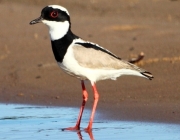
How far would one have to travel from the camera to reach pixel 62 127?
9.79 m

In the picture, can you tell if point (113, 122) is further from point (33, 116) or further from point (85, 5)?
point (85, 5)

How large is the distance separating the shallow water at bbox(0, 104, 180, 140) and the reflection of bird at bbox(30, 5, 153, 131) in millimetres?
283

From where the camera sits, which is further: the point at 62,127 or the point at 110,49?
the point at 110,49

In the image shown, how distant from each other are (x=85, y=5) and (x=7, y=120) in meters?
10.6

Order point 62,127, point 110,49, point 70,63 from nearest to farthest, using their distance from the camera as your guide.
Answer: point 70,63 → point 62,127 → point 110,49

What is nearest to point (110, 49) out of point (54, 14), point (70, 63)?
point (54, 14)

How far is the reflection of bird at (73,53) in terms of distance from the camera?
9727 mm

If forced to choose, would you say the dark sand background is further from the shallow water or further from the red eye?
the red eye

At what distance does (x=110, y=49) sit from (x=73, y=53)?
5.26m

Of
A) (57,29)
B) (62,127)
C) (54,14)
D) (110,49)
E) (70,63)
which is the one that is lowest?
(110,49)

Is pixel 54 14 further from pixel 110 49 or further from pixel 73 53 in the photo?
pixel 110 49

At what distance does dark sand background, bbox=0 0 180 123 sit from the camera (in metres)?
11.0

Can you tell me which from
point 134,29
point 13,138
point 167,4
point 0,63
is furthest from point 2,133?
point 167,4

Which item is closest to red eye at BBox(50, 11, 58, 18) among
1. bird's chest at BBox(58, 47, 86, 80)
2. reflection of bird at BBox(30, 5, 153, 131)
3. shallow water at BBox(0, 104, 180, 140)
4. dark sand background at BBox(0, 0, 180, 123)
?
reflection of bird at BBox(30, 5, 153, 131)
